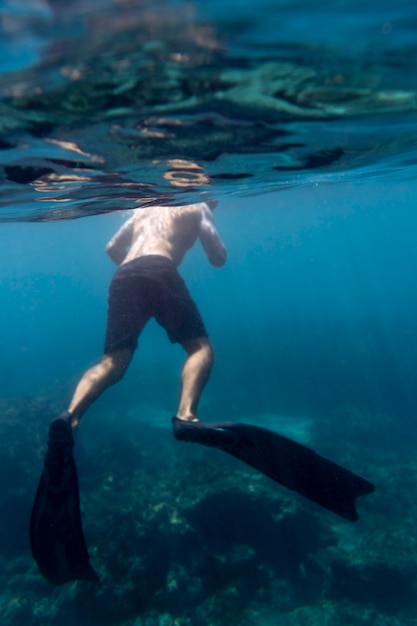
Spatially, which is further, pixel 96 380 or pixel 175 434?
pixel 96 380

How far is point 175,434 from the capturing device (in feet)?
14.8

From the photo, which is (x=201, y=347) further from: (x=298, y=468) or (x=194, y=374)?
(x=298, y=468)

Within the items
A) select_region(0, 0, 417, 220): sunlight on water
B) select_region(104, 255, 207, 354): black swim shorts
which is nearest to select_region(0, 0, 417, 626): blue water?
select_region(0, 0, 417, 220): sunlight on water

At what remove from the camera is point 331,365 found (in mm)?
23922

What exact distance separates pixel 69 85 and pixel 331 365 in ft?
72.3

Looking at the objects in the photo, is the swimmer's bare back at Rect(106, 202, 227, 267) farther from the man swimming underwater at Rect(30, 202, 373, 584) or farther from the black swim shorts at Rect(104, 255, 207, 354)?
the black swim shorts at Rect(104, 255, 207, 354)

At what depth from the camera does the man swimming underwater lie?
4625mm

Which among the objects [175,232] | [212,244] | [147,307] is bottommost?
[147,307]

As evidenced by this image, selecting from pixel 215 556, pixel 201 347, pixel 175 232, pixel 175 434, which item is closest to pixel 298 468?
pixel 175 434

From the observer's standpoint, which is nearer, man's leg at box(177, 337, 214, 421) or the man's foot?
the man's foot

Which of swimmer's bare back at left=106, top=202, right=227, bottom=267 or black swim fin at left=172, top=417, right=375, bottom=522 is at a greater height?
swimmer's bare back at left=106, top=202, right=227, bottom=267

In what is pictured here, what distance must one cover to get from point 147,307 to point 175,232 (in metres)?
2.58

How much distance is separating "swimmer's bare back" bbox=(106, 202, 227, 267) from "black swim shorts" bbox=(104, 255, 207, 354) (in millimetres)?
1407

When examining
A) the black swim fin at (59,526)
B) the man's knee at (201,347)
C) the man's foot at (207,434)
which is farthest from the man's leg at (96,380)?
the man's foot at (207,434)
